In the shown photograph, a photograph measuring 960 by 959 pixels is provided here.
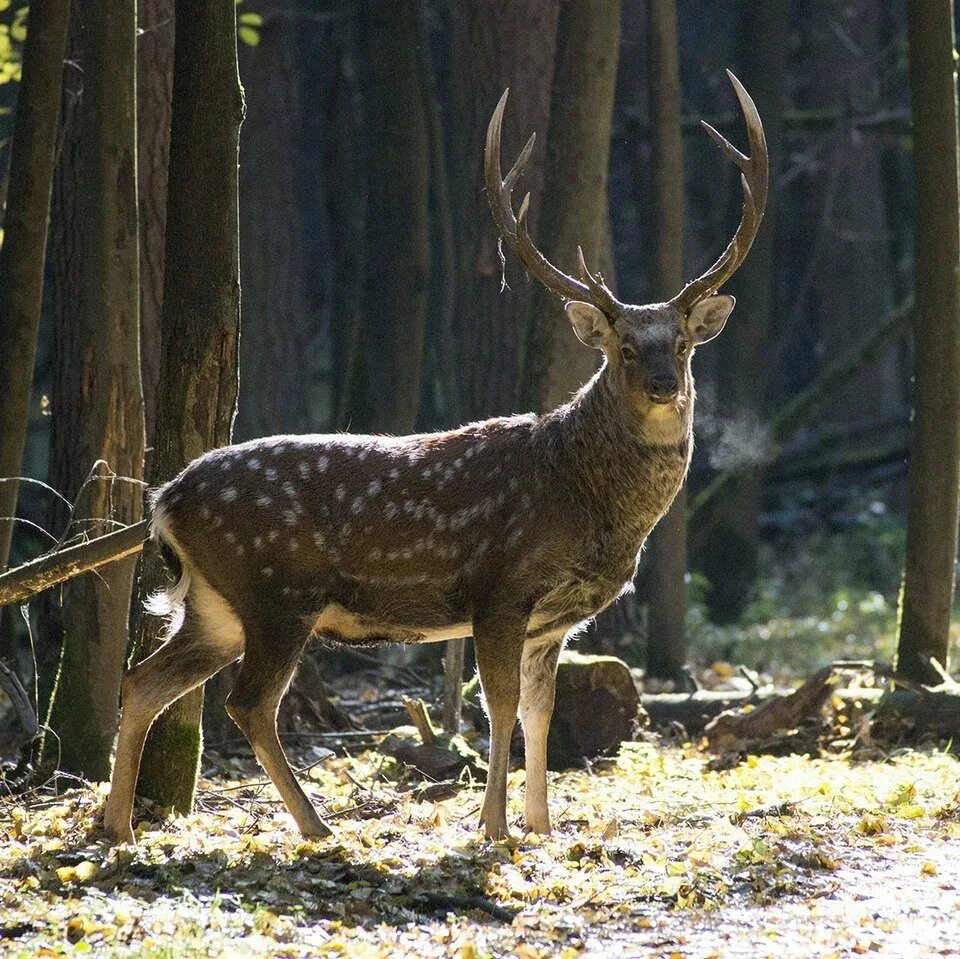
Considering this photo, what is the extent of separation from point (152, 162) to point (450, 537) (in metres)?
4.58

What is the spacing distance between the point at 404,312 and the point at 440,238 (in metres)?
4.03

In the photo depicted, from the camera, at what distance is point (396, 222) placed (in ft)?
55.0

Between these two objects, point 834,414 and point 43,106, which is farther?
point 834,414

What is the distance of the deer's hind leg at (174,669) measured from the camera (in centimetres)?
790

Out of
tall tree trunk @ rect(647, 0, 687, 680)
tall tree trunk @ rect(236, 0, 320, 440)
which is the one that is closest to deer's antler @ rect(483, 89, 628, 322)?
tall tree trunk @ rect(647, 0, 687, 680)

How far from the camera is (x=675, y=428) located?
27.4 ft

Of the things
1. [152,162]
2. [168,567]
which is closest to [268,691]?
[168,567]

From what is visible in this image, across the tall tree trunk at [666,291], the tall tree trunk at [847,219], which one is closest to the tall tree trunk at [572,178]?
the tall tree trunk at [666,291]

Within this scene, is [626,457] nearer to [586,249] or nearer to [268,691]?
[268,691]

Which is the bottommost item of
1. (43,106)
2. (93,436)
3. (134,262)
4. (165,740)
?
(165,740)

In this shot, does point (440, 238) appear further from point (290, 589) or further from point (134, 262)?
point (290, 589)

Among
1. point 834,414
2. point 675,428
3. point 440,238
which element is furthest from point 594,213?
point 834,414

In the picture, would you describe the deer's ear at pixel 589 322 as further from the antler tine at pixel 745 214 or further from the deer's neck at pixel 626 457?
the antler tine at pixel 745 214

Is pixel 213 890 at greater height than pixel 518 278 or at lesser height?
lesser
